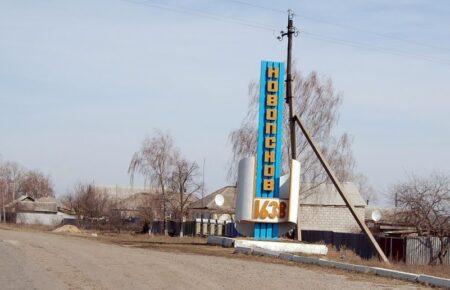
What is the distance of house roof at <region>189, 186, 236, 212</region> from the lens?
67.1m

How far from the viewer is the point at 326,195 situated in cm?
5378

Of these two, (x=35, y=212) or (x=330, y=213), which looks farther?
(x=35, y=212)

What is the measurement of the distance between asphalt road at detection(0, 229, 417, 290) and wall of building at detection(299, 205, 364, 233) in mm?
37939

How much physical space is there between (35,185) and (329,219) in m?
86.5

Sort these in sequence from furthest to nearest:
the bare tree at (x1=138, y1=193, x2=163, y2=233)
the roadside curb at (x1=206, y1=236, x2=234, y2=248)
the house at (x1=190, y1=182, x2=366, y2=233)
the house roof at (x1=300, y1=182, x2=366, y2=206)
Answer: the bare tree at (x1=138, y1=193, x2=163, y2=233) < the house at (x1=190, y1=182, x2=366, y2=233) < the house roof at (x1=300, y1=182, x2=366, y2=206) < the roadside curb at (x1=206, y1=236, x2=234, y2=248)

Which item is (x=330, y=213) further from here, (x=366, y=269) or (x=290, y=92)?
(x=366, y=269)

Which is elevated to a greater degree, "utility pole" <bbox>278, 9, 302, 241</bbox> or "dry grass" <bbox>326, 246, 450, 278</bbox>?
"utility pole" <bbox>278, 9, 302, 241</bbox>

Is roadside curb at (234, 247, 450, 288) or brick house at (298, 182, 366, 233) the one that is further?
brick house at (298, 182, 366, 233)

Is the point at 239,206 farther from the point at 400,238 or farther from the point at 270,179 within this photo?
the point at 400,238

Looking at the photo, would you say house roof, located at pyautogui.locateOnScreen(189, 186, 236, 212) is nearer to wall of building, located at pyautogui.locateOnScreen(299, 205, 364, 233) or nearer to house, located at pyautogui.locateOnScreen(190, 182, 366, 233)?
house, located at pyautogui.locateOnScreen(190, 182, 366, 233)

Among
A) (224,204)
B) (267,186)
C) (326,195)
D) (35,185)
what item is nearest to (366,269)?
(267,186)

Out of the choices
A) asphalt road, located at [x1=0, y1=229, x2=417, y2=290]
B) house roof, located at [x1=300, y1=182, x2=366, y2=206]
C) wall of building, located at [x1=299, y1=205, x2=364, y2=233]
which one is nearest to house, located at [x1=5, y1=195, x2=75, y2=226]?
wall of building, located at [x1=299, y1=205, x2=364, y2=233]

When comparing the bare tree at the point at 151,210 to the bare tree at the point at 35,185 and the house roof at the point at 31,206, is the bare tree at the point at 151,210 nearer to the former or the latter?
the house roof at the point at 31,206

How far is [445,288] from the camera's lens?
15805 mm
